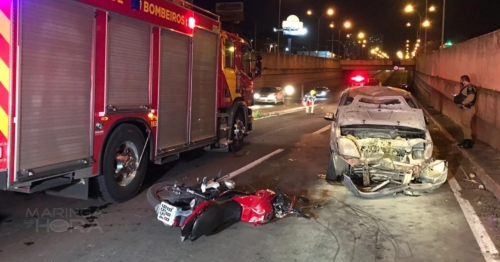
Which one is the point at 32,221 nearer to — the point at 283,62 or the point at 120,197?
the point at 120,197

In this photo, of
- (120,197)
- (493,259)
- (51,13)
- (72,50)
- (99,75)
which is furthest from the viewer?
(120,197)

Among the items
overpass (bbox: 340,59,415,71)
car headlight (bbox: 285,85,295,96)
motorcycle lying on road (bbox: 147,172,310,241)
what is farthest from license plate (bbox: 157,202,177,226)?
overpass (bbox: 340,59,415,71)

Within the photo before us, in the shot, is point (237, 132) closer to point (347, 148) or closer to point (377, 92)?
point (377, 92)

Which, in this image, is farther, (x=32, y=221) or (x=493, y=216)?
(x=493, y=216)

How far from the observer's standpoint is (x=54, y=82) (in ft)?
18.7

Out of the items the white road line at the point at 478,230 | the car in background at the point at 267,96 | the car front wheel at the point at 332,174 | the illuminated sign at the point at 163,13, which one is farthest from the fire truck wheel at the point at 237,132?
the car in background at the point at 267,96

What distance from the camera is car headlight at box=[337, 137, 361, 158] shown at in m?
8.29

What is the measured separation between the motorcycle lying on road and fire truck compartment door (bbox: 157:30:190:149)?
1855mm

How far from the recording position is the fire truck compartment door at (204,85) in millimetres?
9297

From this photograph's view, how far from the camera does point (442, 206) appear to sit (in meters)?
7.35

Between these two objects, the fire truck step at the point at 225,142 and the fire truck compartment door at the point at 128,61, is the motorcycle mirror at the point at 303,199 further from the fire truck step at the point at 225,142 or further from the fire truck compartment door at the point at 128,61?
the fire truck step at the point at 225,142

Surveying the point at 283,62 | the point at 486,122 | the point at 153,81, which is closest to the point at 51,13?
the point at 153,81

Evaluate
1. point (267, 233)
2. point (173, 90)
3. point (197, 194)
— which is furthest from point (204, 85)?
point (267, 233)

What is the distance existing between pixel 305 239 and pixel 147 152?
3.32 m
